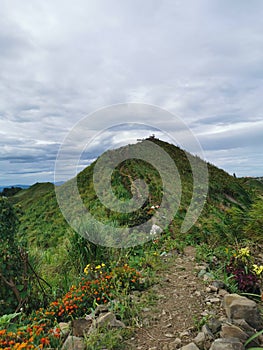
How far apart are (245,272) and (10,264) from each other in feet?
9.62

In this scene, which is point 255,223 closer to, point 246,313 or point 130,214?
point 246,313

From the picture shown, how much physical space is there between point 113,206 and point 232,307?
469 centimetres

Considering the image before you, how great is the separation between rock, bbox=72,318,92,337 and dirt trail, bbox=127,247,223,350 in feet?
1.52

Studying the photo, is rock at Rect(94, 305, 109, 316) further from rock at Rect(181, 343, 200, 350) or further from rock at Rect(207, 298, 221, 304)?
rock at Rect(207, 298, 221, 304)

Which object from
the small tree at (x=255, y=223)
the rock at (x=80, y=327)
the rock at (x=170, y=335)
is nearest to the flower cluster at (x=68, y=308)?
the rock at (x=80, y=327)

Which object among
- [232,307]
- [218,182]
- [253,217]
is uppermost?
[218,182]

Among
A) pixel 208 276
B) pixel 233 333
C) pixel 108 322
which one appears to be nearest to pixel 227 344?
pixel 233 333

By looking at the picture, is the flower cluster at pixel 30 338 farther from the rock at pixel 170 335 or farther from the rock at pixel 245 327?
the rock at pixel 245 327

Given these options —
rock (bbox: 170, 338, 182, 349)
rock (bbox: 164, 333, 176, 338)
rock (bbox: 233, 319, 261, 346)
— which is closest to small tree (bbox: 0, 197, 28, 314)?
rock (bbox: 164, 333, 176, 338)

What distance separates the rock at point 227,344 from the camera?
8.35 feet

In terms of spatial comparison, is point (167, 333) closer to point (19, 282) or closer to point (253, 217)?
point (19, 282)

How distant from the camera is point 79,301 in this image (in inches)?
145

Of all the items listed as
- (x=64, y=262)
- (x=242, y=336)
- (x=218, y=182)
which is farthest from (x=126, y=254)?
(x=218, y=182)

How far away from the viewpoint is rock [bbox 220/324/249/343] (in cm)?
276
